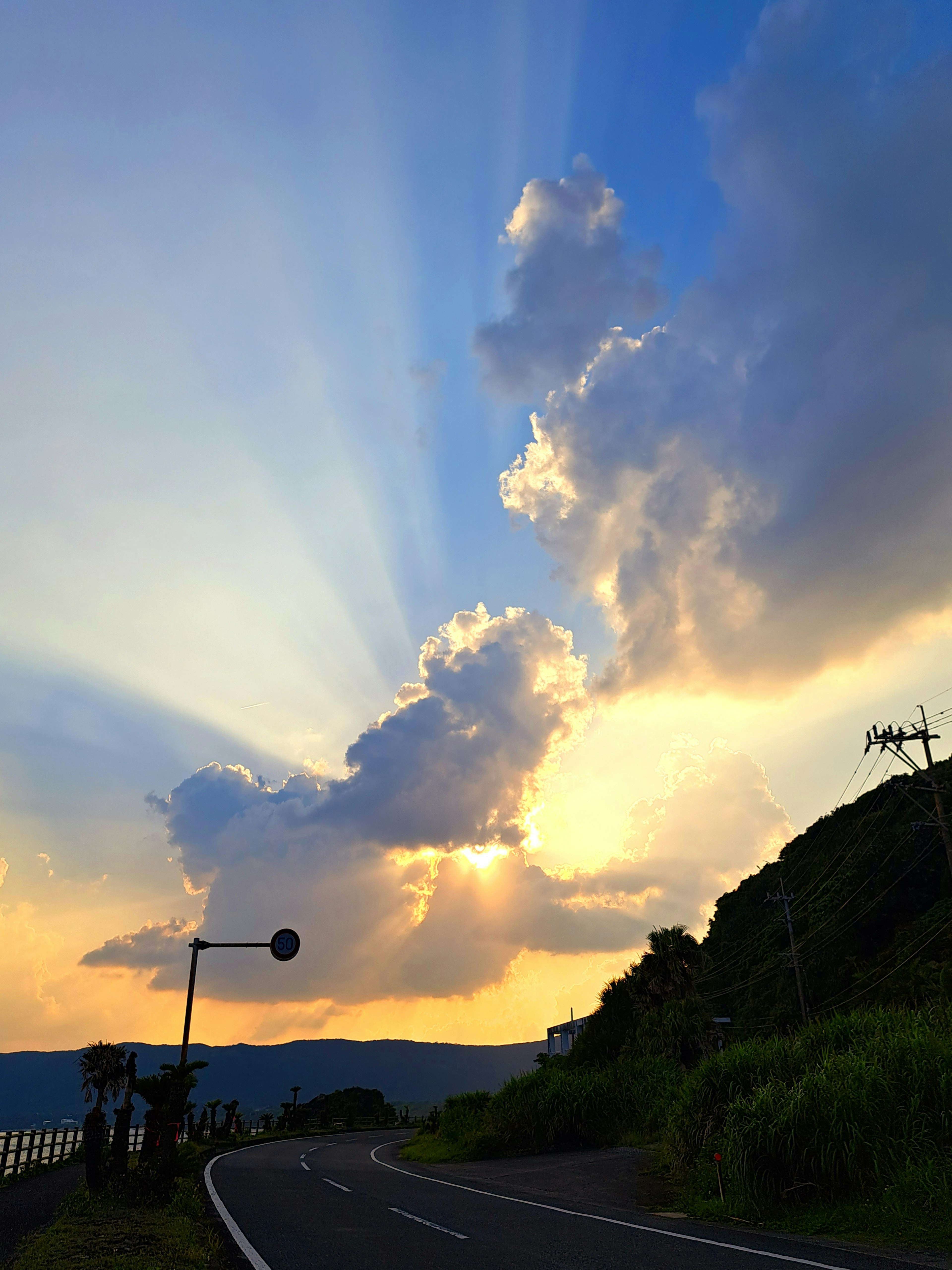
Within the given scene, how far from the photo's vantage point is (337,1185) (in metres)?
19.3

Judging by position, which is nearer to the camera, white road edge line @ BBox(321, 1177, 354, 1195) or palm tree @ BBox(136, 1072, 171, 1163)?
palm tree @ BBox(136, 1072, 171, 1163)

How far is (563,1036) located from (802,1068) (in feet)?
196

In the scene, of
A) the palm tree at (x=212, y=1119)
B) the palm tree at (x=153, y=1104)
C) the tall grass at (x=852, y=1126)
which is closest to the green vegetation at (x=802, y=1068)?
the tall grass at (x=852, y=1126)

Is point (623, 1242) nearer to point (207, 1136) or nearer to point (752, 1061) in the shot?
point (752, 1061)

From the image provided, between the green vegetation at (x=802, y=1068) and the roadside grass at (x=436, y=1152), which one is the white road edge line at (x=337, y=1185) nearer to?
the green vegetation at (x=802, y=1068)

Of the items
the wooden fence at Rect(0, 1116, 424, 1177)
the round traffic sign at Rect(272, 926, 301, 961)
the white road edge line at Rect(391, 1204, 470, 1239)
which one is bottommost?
the wooden fence at Rect(0, 1116, 424, 1177)

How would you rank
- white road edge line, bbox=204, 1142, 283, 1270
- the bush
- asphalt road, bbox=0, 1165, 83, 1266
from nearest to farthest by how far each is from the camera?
1. white road edge line, bbox=204, 1142, 283, 1270
2. asphalt road, bbox=0, 1165, 83, 1266
3. the bush

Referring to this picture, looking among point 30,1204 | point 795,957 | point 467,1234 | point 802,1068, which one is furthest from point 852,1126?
point 795,957

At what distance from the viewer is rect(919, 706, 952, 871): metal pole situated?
26703 millimetres

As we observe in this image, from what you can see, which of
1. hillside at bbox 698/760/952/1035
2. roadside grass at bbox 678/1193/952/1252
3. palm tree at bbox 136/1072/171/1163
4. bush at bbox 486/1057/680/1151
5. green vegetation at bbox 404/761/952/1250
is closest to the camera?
roadside grass at bbox 678/1193/952/1252

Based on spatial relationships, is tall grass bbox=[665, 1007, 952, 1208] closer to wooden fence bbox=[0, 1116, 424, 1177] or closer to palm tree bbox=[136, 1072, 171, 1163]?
palm tree bbox=[136, 1072, 171, 1163]

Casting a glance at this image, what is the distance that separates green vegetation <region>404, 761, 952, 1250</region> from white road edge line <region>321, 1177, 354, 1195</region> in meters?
7.24

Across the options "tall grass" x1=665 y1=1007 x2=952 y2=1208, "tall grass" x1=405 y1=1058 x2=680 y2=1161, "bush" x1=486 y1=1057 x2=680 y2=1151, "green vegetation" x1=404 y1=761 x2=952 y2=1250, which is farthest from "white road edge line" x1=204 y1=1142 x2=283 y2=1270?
"bush" x1=486 y1=1057 x2=680 y2=1151

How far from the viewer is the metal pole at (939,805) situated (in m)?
26.7
